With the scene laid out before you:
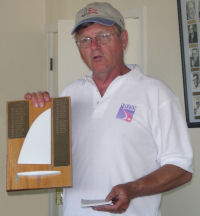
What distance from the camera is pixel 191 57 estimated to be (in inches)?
83.4

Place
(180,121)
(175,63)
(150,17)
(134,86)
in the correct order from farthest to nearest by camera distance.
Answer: (150,17), (175,63), (134,86), (180,121)

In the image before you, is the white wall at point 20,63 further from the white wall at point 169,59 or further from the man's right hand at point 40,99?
the man's right hand at point 40,99

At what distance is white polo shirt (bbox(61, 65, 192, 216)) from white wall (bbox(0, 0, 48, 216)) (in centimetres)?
106

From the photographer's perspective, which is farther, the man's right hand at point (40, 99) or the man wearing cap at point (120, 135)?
the man's right hand at point (40, 99)

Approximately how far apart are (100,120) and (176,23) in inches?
48.8

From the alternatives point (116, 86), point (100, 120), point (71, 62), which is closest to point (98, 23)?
point (116, 86)

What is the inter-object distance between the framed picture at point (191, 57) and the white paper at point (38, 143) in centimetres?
111

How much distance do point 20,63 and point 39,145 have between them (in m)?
1.33

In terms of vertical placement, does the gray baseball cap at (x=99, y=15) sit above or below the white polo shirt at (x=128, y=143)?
above

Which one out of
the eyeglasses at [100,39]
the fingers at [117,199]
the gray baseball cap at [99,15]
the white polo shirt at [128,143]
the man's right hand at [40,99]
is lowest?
the fingers at [117,199]

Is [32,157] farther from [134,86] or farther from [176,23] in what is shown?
[176,23]

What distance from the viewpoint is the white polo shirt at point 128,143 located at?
3.97 ft

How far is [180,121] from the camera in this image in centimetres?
122

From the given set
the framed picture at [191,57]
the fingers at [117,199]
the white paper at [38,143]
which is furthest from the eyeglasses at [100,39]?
the framed picture at [191,57]
